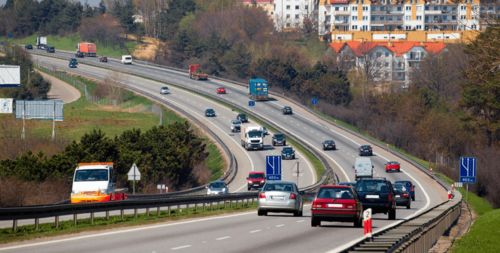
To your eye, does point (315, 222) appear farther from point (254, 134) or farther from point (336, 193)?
point (254, 134)

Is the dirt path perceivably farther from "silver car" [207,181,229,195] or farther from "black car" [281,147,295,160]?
"silver car" [207,181,229,195]

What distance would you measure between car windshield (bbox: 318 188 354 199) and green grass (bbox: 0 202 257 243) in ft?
19.8

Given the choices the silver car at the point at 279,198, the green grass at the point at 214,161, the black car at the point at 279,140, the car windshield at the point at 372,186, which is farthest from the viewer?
the black car at the point at 279,140

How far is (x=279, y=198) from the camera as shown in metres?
42.0

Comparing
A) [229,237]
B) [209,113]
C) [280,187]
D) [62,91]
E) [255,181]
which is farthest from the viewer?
[62,91]

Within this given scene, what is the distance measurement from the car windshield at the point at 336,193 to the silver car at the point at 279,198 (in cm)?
538

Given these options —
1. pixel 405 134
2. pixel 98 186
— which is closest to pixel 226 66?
pixel 405 134

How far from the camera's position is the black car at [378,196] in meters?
42.4

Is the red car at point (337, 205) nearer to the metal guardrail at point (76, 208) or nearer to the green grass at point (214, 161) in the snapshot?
the metal guardrail at point (76, 208)

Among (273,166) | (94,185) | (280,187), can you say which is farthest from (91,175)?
(273,166)

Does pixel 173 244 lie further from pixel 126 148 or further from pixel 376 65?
pixel 376 65

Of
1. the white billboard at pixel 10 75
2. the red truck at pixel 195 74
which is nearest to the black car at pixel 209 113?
the red truck at pixel 195 74

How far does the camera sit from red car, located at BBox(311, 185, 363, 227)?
35750mm

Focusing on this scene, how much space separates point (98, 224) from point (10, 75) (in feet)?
127
